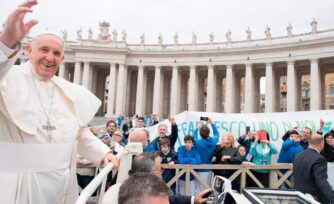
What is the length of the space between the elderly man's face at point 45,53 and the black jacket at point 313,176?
5.21m

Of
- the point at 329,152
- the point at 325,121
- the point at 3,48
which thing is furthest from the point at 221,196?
the point at 325,121

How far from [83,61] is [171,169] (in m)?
43.6

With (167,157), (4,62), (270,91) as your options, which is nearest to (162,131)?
(167,157)

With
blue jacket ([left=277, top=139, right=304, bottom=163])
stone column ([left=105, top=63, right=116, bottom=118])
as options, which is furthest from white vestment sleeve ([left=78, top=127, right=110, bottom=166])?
stone column ([left=105, top=63, right=116, bottom=118])

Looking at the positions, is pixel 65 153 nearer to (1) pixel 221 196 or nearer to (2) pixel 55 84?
(2) pixel 55 84

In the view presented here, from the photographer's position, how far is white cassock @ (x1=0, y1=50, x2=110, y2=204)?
8.95 feet

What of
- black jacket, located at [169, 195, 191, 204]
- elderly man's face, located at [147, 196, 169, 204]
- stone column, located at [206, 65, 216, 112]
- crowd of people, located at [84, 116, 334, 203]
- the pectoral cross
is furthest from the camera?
stone column, located at [206, 65, 216, 112]

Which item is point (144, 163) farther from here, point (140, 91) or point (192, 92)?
point (140, 91)

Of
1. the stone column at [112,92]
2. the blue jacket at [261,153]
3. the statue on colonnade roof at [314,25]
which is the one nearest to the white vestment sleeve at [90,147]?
the blue jacket at [261,153]

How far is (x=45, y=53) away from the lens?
305cm

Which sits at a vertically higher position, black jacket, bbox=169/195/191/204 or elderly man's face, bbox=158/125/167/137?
elderly man's face, bbox=158/125/167/137

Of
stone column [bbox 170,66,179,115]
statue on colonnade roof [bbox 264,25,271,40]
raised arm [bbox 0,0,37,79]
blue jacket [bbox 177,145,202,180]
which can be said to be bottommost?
blue jacket [bbox 177,145,202,180]

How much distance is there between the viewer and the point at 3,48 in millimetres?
2254

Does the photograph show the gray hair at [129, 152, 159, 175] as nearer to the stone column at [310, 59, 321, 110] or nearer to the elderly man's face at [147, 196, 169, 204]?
the elderly man's face at [147, 196, 169, 204]
